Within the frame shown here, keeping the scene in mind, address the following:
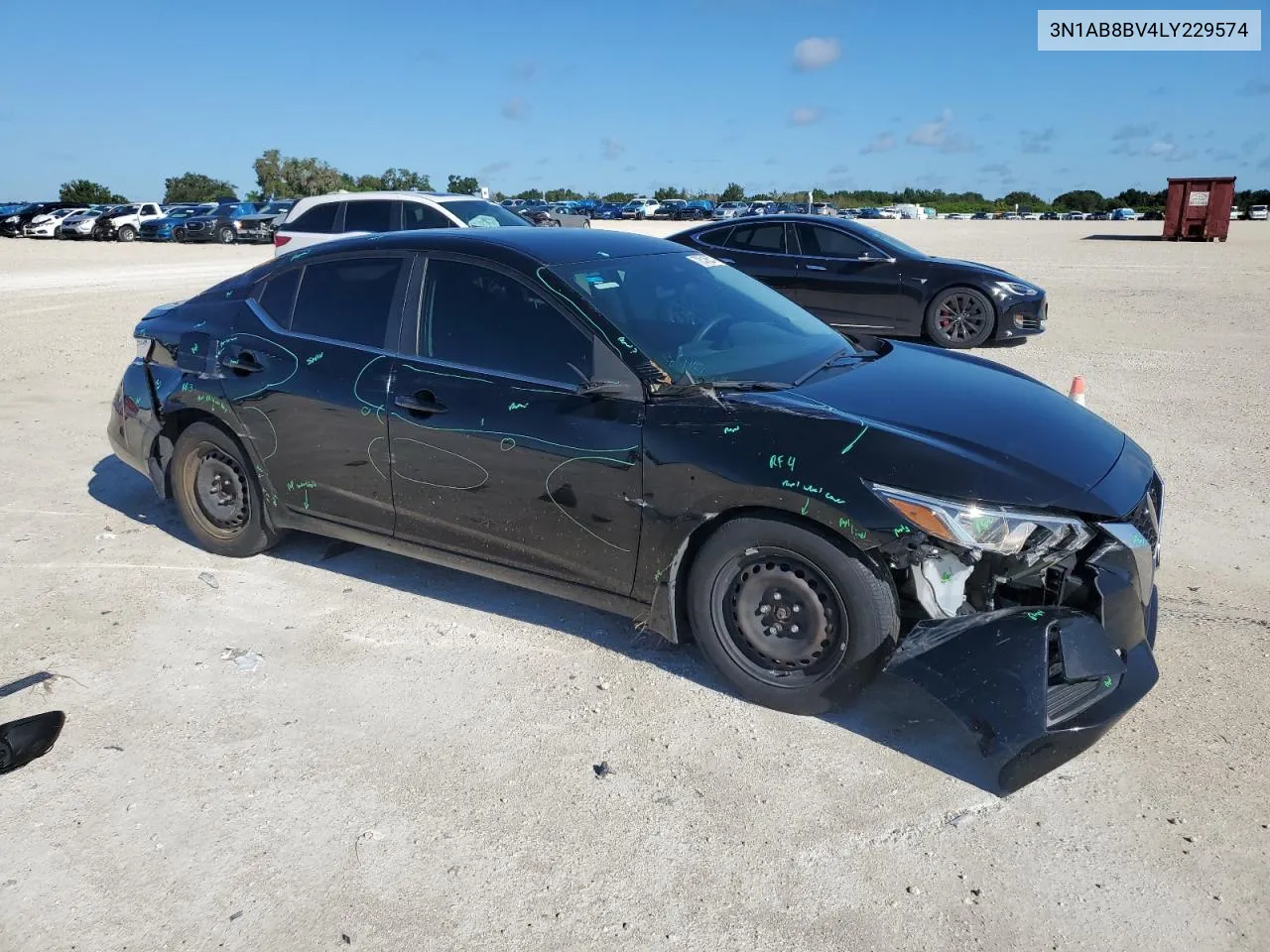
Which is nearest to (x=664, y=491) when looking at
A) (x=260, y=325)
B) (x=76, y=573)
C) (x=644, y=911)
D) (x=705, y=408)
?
(x=705, y=408)

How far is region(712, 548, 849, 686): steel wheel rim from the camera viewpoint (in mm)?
3479

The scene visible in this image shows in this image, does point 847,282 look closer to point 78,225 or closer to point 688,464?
point 688,464

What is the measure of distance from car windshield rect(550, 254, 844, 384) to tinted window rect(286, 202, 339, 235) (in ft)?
36.7

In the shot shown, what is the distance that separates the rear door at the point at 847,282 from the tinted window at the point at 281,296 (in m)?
7.65

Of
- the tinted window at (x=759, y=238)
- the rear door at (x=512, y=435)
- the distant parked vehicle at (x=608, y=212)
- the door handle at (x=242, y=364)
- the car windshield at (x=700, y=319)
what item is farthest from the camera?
the distant parked vehicle at (x=608, y=212)

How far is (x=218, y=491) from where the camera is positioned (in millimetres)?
5211

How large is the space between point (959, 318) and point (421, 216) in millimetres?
7565

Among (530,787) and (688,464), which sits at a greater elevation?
(688,464)

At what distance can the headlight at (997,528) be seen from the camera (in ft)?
10.6

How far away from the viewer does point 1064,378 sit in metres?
9.23

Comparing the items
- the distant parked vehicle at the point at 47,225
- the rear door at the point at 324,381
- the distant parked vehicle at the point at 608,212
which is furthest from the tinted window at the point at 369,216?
the distant parked vehicle at the point at 608,212

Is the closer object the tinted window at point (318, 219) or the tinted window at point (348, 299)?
the tinted window at point (348, 299)

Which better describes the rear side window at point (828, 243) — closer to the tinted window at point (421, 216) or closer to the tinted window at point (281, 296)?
the tinted window at point (421, 216)

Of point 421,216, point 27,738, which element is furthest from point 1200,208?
point 27,738
